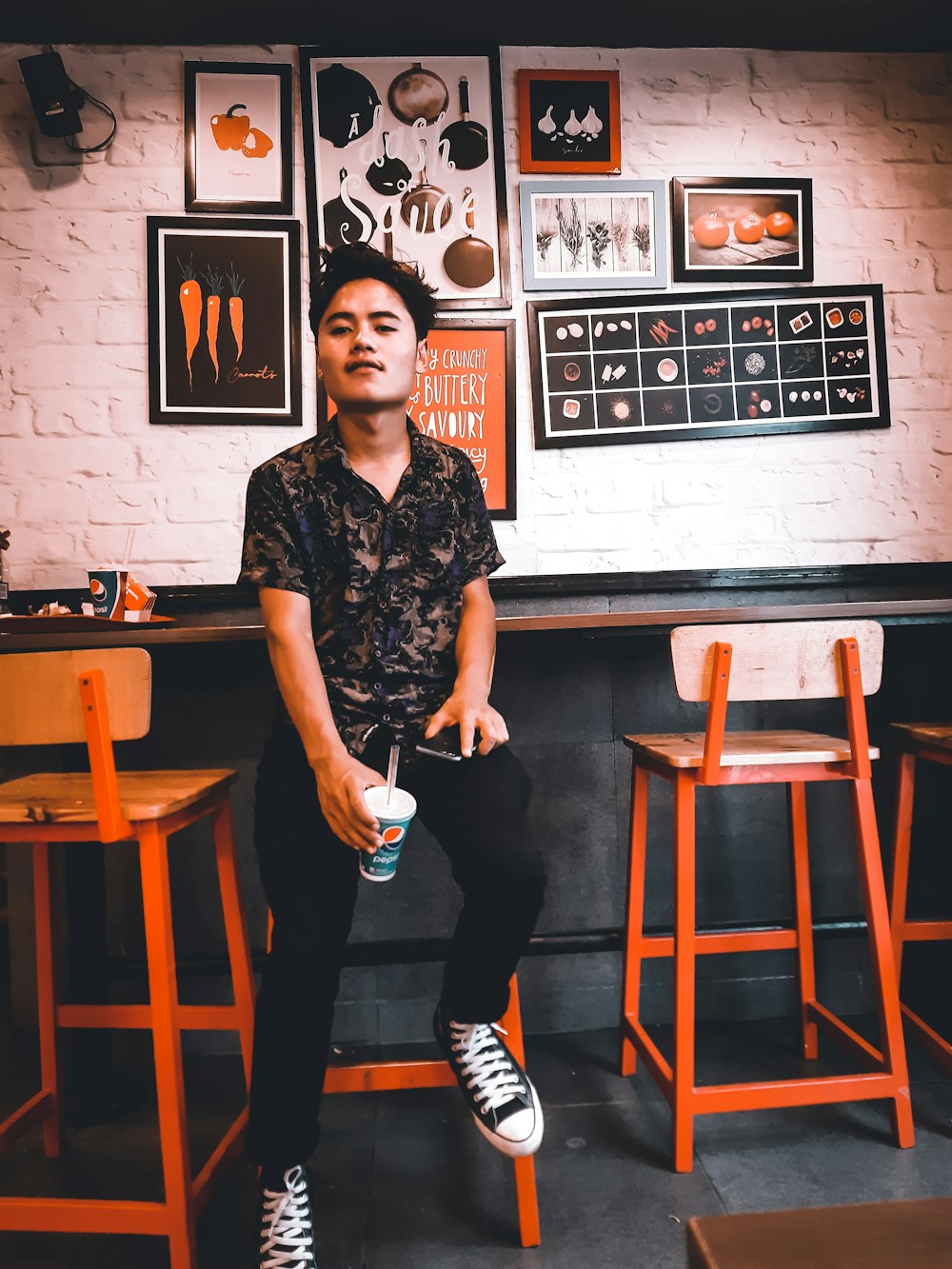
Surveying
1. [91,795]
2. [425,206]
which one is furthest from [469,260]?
[91,795]

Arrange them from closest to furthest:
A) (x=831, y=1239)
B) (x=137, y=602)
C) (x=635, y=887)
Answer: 1. (x=831, y=1239)
2. (x=635, y=887)
3. (x=137, y=602)

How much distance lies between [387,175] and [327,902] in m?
1.94

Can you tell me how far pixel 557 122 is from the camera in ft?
7.51

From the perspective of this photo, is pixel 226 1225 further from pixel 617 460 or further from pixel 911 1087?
pixel 617 460

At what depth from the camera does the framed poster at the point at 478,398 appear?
228 cm

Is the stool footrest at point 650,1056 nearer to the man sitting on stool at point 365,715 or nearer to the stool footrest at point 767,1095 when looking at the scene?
the stool footrest at point 767,1095

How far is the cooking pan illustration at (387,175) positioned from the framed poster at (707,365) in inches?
19.8

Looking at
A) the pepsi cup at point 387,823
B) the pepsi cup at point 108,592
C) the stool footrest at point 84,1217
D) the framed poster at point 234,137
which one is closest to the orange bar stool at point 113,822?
the stool footrest at point 84,1217

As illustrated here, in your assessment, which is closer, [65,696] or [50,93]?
[65,696]

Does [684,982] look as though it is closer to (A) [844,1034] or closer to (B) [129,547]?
(A) [844,1034]

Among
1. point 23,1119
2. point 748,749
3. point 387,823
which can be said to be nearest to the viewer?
point 387,823

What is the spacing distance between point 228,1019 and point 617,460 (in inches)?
66.0

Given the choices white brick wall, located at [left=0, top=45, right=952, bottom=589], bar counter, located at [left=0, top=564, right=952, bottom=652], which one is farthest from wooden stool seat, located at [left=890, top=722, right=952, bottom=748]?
white brick wall, located at [left=0, top=45, right=952, bottom=589]

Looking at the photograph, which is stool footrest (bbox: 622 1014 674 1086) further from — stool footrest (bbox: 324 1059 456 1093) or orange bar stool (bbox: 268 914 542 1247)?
stool footrest (bbox: 324 1059 456 1093)
